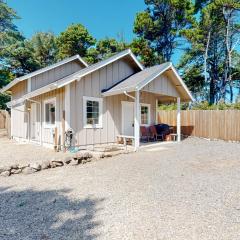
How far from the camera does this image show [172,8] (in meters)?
28.2

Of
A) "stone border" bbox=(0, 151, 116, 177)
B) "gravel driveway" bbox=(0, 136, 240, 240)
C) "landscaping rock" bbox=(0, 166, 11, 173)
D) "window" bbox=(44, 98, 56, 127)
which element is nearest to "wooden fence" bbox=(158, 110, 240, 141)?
"gravel driveway" bbox=(0, 136, 240, 240)

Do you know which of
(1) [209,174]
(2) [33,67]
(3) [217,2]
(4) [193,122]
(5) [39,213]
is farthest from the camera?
(2) [33,67]

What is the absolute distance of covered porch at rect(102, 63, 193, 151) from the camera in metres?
11.3

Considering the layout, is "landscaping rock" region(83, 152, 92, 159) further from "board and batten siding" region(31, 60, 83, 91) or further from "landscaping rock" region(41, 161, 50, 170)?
"board and batten siding" region(31, 60, 83, 91)

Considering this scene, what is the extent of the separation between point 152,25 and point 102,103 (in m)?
19.6

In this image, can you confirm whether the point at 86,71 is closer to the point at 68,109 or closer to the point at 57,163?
the point at 68,109

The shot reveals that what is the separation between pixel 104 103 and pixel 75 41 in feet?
68.5

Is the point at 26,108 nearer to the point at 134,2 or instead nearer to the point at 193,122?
the point at 193,122

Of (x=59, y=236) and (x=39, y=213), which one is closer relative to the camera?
(x=59, y=236)

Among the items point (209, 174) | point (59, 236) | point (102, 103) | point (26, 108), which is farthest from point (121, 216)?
point (26, 108)

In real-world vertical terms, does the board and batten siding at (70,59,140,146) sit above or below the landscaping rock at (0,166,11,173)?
above

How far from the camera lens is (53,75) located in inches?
645

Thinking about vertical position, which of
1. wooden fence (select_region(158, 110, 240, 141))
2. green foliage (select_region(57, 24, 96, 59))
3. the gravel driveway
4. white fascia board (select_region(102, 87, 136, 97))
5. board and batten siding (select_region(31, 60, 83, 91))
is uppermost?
green foliage (select_region(57, 24, 96, 59))

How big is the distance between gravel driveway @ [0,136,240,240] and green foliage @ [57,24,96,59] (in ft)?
83.3
